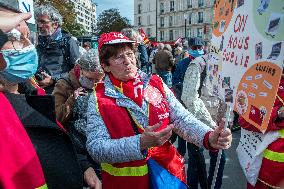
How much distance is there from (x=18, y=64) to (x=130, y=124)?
72cm

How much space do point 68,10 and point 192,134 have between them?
2525cm

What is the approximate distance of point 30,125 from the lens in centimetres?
159

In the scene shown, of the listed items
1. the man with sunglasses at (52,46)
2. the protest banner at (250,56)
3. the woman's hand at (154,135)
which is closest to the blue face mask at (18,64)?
the woman's hand at (154,135)

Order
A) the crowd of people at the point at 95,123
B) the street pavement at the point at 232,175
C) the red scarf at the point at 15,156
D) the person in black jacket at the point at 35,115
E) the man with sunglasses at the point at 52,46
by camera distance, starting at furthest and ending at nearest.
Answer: the street pavement at the point at 232,175
the man with sunglasses at the point at 52,46
the person in black jacket at the point at 35,115
the crowd of people at the point at 95,123
the red scarf at the point at 15,156

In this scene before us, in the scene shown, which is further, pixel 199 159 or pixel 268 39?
pixel 199 159

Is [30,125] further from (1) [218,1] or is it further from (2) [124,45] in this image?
(1) [218,1]

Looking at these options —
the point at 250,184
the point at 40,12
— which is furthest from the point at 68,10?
the point at 250,184

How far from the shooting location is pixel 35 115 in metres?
1.67

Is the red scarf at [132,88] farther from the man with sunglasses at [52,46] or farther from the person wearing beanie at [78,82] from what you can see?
the man with sunglasses at [52,46]

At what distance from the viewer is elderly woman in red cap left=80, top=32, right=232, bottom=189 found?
1.96 metres

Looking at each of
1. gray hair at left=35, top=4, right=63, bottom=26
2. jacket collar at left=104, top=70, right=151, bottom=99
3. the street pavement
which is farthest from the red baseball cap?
the street pavement

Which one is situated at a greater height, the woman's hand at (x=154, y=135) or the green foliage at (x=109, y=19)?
the green foliage at (x=109, y=19)

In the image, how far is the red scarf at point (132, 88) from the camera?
212 cm

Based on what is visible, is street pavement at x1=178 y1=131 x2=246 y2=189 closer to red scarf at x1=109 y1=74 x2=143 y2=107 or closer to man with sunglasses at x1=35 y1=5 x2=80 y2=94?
man with sunglasses at x1=35 y1=5 x2=80 y2=94
